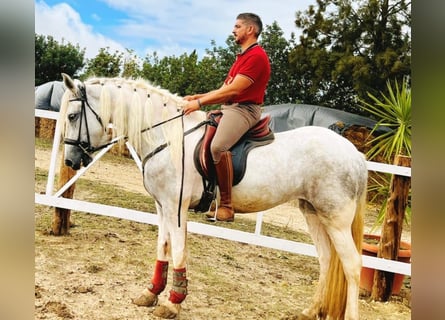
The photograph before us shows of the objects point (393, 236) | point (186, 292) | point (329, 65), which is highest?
point (329, 65)

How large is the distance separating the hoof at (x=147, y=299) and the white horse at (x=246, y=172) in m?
0.19

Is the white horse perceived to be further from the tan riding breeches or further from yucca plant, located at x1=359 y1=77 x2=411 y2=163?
yucca plant, located at x1=359 y1=77 x2=411 y2=163

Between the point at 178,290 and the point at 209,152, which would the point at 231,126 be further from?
the point at 178,290

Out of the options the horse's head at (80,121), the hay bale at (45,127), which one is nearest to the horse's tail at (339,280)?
the horse's head at (80,121)

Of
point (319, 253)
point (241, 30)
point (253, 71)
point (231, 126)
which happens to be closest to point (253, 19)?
point (241, 30)

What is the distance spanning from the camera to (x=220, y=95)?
2334mm

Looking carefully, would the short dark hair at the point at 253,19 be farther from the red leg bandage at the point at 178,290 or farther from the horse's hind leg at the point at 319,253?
the red leg bandage at the point at 178,290

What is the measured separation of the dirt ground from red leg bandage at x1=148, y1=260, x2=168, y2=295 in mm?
85

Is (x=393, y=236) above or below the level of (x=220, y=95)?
below

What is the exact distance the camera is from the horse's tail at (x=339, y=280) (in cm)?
237
